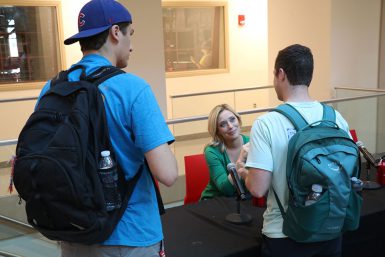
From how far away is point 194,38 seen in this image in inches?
338

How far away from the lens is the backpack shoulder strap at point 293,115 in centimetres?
156

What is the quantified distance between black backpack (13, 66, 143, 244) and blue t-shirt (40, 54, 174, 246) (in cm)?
4

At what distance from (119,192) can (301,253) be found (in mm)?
760

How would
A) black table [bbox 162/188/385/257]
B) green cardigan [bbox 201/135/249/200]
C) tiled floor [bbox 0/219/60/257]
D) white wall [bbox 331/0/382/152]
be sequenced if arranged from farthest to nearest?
white wall [bbox 331/0/382/152] → tiled floor [bbox 0/219/60/257] → green cardigan [bbox 201/135/249/200] → black table [bbox 162/188/385/257]

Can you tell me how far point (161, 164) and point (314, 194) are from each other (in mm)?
602

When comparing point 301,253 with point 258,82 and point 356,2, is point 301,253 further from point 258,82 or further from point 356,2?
point 258,82

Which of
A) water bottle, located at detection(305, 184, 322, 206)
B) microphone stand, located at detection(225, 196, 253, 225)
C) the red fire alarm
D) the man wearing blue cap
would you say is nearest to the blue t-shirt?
the man wearing blue cap

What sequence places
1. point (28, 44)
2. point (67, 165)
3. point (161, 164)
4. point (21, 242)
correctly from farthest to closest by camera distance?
point (28, 44), point (21, 242), point (161, 164), point (67, 165)

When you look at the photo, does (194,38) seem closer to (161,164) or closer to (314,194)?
(314,194)

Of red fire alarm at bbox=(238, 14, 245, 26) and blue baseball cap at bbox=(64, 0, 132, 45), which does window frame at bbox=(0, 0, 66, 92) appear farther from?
blue baseball cap at bbox=(64, 0, 132, 45)

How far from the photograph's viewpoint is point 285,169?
5.17ft

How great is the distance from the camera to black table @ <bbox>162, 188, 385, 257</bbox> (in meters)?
1.81

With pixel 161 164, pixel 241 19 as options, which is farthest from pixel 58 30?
pixel 161 164

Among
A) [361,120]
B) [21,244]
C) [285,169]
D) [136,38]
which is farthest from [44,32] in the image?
[285,169]
